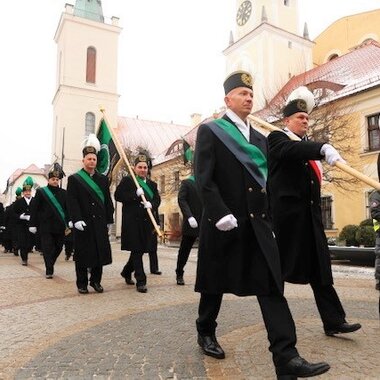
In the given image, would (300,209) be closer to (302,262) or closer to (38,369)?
(302,262)

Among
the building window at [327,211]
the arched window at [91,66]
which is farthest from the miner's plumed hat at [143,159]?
the arched window at [91,66]

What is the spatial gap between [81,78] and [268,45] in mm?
25264

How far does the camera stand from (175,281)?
8.75 metres

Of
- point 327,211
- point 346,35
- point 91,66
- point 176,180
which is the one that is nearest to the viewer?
point 327,211

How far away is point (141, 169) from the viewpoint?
7.92 meters

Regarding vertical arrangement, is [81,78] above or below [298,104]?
above

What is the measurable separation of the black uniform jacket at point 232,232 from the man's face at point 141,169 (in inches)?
169

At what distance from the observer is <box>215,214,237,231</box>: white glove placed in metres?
3.25

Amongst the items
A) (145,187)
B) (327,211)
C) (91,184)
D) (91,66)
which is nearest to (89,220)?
(91,184)

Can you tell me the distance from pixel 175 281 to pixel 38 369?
5.33 meters

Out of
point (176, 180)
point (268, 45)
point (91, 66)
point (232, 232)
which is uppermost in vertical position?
point (91, 66)

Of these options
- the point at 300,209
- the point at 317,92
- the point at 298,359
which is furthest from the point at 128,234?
the point at 317,92

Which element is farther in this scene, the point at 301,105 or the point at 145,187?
the point at 145,187

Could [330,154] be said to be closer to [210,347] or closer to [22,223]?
[210,347]
